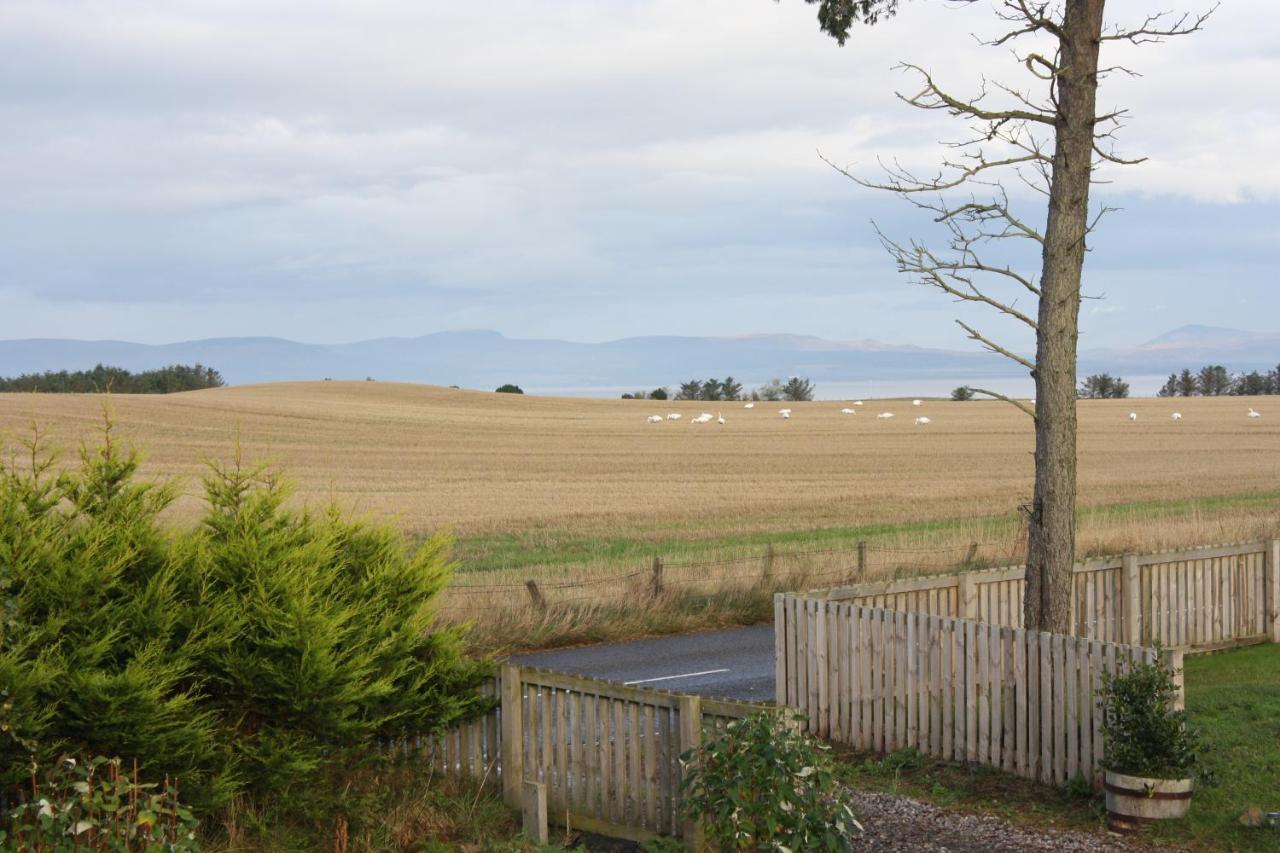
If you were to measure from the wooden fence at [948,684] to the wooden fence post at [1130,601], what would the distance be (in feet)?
16.2

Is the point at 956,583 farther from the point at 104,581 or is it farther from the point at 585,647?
the point at 104,581

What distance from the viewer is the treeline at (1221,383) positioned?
130 meters

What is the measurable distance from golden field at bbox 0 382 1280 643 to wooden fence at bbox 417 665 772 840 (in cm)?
160

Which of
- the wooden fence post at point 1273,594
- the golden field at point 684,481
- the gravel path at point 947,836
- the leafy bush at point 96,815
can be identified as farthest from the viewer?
the golden field at point 684,481

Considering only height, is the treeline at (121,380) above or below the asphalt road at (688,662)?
above

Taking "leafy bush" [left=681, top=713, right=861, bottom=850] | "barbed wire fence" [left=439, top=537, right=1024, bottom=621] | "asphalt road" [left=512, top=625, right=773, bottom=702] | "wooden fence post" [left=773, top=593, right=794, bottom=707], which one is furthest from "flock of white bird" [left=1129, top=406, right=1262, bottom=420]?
"leafy bush" [left=681, top=713, right=861, bottom=850]

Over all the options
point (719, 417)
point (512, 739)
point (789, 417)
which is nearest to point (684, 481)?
point (512, 739)

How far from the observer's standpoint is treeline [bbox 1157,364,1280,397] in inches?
5108

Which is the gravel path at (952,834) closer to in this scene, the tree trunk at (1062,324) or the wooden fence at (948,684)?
the wooden fence at (948,684)

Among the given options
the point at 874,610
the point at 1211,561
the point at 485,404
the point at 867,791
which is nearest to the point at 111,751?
the point at 867,791

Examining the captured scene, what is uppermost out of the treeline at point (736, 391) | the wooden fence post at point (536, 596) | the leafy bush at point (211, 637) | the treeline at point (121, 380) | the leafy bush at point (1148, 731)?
the treeline at point (121, 380)

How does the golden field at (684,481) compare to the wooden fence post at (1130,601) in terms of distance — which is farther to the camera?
the golden field at (684,481)

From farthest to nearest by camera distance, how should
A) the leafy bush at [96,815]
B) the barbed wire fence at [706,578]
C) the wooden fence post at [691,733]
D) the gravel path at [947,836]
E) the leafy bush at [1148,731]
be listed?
the barbed wire fence at [706,578]
the leafy bush at [1148,731]
the gravel path at [947,836]
the wooden fence post at [691,733]
the leafy bush at [96,815]

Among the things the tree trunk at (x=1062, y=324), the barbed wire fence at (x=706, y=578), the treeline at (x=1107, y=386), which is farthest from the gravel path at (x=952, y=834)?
the treeline at (x=1107, y=386)
